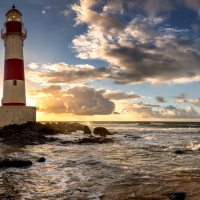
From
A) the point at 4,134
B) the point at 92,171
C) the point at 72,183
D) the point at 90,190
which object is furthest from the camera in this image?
the point at 4,134

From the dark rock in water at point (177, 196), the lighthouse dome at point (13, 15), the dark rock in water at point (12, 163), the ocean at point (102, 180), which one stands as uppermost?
the lighthouse dome at point (13, 15)

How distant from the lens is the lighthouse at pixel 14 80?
22.4m

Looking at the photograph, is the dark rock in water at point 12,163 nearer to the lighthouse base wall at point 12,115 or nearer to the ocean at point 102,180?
the ocean at point 102,180

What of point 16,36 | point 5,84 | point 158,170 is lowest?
point 158,170

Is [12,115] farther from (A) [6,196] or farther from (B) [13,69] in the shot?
(A) [6,196]

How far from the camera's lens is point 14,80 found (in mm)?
22609

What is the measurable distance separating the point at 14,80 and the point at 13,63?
1.62 metres

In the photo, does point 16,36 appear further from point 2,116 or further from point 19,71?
point 2,116

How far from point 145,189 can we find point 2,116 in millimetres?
19286

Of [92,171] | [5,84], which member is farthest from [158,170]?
[5,84]

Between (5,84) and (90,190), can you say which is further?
(5,84)

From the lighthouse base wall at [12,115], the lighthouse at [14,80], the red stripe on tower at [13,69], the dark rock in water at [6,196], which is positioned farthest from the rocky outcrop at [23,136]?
the dark rock in water at [6,196]

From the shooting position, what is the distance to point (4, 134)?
18.7 m

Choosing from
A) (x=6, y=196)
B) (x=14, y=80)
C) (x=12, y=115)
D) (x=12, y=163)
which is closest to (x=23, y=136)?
(x=12, y=115)
